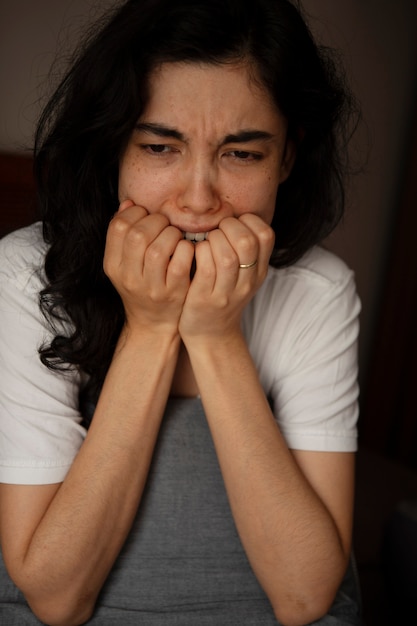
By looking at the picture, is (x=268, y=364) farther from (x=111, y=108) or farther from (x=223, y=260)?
(x=111, y=108)

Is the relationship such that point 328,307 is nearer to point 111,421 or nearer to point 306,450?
point 306,450

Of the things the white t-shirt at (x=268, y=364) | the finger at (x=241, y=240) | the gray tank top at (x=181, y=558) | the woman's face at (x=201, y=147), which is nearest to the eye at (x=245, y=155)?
the woman's face at (x=201, y=147)

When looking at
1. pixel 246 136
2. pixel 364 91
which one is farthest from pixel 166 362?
pixel 364 91

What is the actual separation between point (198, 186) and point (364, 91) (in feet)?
5.04

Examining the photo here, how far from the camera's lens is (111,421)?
1.11m

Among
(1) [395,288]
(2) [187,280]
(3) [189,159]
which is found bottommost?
(1) [395,288]

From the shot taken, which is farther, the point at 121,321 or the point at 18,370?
the point at 121,321

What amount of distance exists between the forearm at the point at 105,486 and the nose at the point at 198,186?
231 millimetres

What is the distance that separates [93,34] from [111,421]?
0.69 metres

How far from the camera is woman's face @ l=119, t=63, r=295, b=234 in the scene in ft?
3.56

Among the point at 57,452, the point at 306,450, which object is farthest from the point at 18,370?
the point at 306,450

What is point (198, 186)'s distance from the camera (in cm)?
110

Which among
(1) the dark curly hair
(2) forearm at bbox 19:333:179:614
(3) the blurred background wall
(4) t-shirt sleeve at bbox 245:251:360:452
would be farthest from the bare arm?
(3) the blurred background wall

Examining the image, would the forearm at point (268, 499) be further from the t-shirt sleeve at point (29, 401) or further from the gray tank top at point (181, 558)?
the t-shirt sleeve at point (29, 401)
